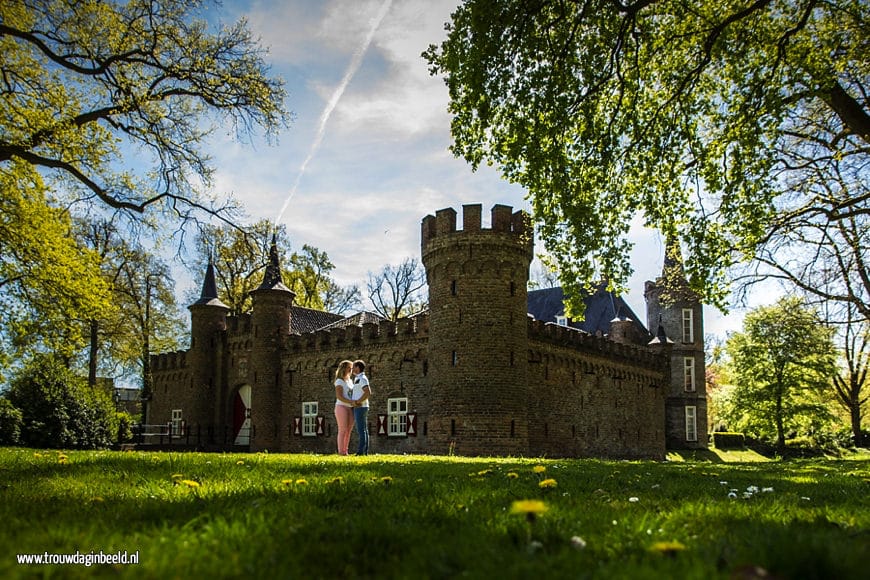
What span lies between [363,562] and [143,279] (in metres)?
41.1

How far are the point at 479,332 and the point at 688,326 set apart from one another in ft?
82.2

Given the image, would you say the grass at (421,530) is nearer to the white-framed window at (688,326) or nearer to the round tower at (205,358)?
the round tower at (205,358)

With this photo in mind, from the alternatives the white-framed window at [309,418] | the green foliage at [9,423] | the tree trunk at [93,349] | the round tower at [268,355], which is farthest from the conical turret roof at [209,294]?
the green foliage at [9,423]

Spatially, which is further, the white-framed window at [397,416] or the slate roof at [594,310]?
the slate roof at [594,310]

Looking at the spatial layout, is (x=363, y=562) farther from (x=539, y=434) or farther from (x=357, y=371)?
(x=539, y=434)

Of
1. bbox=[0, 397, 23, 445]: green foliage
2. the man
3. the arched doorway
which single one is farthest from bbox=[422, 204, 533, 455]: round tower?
the arched doorway

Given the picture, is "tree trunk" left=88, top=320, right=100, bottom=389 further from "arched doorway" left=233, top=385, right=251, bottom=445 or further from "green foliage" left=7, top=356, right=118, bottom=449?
"green foliage" left=7, top=356, right=118, bottom=449

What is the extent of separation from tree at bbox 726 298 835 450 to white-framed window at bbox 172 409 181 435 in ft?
113

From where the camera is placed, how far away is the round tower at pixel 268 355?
104 feet

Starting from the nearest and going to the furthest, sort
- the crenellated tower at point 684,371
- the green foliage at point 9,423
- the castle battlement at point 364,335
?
the green foliage at point 9,423
the castle battlement at point 364,335
the crenellated tower at point 684,371

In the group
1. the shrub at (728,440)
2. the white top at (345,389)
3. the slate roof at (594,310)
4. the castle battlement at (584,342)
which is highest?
the slate roof at (594,310)

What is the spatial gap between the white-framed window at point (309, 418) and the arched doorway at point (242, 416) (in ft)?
17.9

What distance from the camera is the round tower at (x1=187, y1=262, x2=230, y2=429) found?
35250 millimetres

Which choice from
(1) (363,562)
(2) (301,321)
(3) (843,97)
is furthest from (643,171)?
(2) (301,321)
